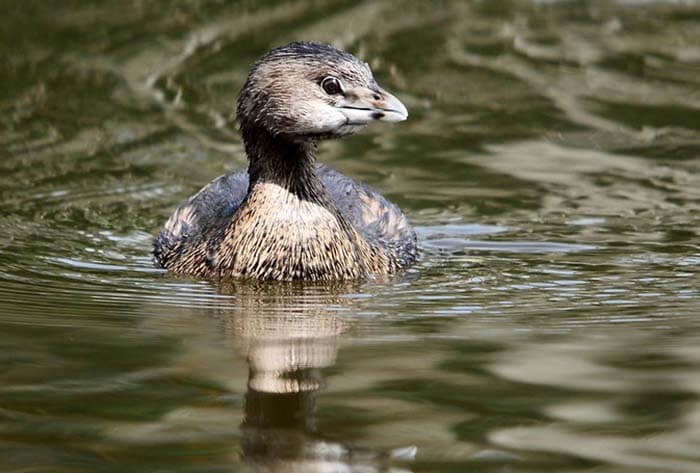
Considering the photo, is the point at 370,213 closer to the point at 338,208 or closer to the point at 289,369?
the point at 338,208

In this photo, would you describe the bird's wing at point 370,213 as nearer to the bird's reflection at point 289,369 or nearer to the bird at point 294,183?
the bird at point 294,183

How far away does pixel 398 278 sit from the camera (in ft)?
32.3

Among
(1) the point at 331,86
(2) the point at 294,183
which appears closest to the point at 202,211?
(2) the point at 294,183

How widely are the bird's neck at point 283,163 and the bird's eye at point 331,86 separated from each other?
0.45 meters

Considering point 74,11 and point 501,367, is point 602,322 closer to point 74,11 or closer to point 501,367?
point 501,367

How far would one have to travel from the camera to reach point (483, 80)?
15477mm

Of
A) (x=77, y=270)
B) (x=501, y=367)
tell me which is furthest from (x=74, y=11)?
(x=501, y=367)

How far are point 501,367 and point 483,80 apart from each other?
355 inches

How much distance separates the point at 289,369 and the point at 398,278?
123 inches

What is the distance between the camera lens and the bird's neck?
9641 mm

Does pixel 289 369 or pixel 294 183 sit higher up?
pixel 294 183

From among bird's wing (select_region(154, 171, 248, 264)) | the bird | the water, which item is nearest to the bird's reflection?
the water

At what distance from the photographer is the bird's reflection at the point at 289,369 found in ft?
18.0

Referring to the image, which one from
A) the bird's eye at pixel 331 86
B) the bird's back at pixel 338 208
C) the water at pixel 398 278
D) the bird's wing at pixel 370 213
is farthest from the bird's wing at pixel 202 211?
the bird's eye at pixel 331 86
